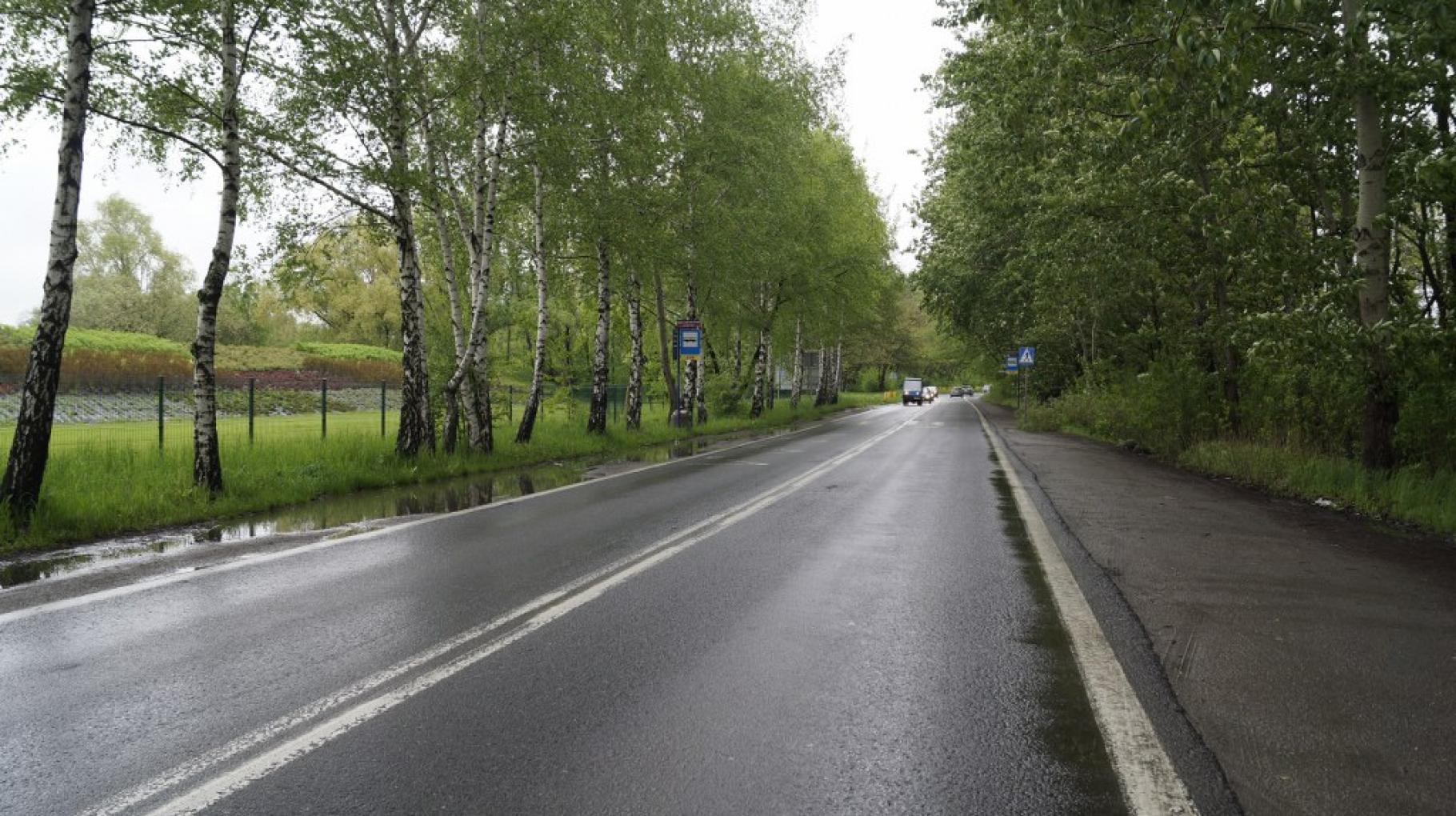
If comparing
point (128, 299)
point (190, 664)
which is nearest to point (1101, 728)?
point (190, 664)

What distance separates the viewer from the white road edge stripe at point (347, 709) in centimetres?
292

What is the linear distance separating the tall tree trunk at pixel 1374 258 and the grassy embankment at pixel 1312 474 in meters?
0.53

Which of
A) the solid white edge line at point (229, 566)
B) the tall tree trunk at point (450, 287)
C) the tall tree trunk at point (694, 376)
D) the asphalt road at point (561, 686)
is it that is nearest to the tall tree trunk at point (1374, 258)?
the asphalt road at point (561, 686)

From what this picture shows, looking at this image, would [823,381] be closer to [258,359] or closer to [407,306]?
[258,359]

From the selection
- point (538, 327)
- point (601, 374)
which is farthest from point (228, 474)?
point (601, 374)

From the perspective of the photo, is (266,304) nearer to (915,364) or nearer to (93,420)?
(93,420)

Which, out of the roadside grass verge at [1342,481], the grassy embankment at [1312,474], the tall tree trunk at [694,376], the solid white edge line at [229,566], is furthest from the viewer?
the tall tree trunk at [694,376]

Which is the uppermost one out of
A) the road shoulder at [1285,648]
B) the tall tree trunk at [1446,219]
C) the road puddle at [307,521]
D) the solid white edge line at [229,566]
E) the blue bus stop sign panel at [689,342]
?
the tall tree trunk at [1446,219]

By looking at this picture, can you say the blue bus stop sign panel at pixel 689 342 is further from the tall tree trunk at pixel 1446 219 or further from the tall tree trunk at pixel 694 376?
the tall tree trunk at pixel 1446 219

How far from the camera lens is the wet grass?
295cm

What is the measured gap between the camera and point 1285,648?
4.46 m

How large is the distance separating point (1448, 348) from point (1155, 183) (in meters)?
4.17

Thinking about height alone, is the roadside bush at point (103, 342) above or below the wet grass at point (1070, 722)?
above

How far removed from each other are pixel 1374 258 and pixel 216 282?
45.6 feet
